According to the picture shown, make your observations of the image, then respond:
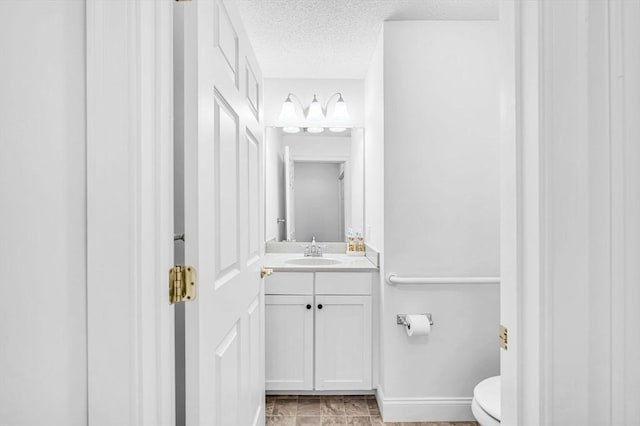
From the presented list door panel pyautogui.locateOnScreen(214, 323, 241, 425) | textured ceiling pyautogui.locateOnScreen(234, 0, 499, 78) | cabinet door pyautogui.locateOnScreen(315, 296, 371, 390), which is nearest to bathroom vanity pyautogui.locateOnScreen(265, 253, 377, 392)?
cabinet door pyautogui.locateOnScreen(315, 296, 371, 390)

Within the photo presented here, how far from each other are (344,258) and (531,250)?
2200mm

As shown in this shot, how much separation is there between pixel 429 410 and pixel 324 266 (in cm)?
102

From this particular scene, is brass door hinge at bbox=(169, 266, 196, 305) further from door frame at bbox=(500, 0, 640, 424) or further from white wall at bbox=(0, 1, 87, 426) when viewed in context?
door frame at bbox=(500, 0, 640, 424)

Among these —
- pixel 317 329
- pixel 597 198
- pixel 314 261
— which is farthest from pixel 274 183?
pixel 597 198

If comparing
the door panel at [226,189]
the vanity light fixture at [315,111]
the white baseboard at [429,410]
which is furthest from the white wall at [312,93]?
the white baseboard at [429,410]

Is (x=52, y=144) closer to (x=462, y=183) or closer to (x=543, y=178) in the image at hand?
(x=543, y=178)

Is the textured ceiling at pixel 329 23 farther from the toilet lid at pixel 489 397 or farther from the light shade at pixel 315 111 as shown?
the toilet lid at pixel 489 397

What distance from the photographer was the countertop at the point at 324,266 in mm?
2428

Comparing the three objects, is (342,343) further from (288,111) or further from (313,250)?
(288,111)

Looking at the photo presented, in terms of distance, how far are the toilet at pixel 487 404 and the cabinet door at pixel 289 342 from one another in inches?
41.6

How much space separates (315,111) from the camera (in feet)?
10.0

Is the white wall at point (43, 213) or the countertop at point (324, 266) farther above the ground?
the white wall at point (43, 213)

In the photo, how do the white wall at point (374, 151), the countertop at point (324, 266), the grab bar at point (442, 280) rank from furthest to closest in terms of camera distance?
the countertop at point (324, 266), the white wall at point (374, 151), the grab bar at point (442, 280)

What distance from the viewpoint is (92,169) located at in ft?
2.31
